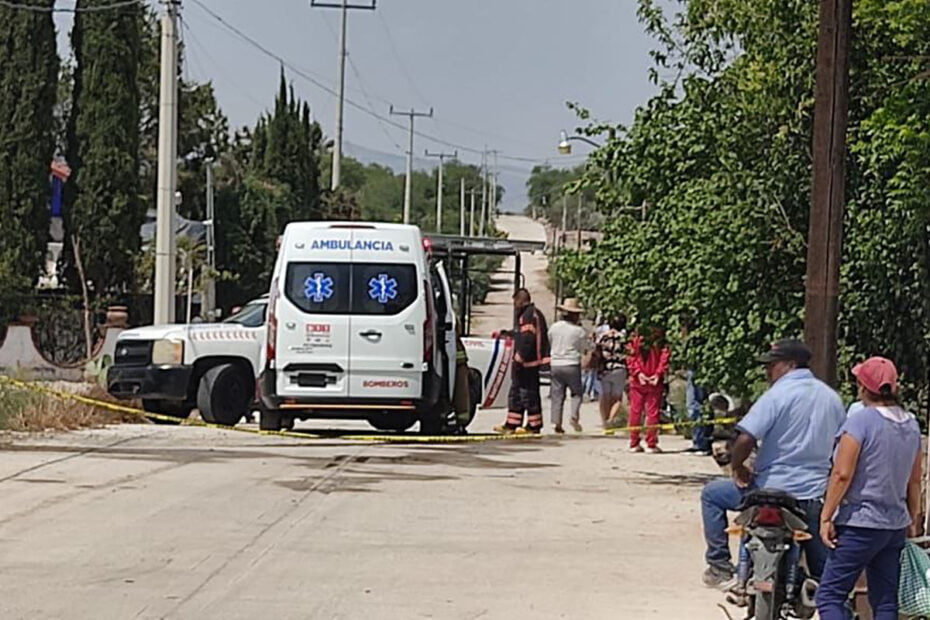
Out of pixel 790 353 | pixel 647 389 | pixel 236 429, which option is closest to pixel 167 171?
pixel 236 429

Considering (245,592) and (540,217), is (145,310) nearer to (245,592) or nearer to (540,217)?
(245,592)

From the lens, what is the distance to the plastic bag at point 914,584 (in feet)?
25.4

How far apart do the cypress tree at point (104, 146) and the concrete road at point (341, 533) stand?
838 inches

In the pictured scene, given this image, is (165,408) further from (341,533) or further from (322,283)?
(341,533)

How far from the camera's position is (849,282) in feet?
44.2

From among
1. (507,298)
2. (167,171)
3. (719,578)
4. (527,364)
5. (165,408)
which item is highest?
(167,171)

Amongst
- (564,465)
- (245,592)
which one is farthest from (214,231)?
(245,592)

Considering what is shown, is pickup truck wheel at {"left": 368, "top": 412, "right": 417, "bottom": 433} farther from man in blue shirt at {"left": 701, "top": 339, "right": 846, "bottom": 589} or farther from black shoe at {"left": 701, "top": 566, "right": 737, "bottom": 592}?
man in blue shirt at {"left": 701, "top": 339, "right": 846, "bottom": 589}

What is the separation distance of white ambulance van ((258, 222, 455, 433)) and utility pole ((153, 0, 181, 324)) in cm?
1012

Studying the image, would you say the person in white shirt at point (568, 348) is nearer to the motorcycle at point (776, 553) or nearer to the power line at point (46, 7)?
the motorcycle at point (776, 553)

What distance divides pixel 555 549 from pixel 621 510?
2170mm

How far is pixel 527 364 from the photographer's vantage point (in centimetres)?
1922

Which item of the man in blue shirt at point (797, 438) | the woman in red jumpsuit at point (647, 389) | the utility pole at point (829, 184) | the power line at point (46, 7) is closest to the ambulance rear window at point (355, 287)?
the woman in red jumpsuit at point (647, 389)

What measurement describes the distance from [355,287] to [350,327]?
1.61 ft
